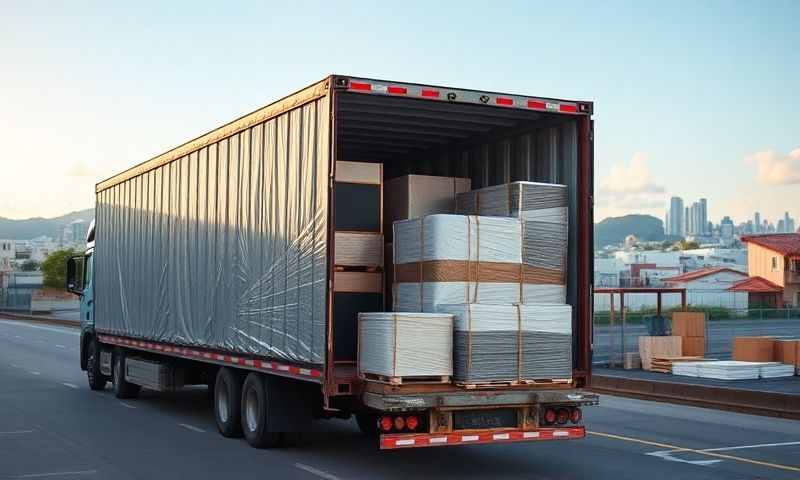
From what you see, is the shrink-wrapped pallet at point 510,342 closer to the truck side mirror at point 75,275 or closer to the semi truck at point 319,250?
the semi truck at point 319,250

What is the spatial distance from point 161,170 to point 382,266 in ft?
20.3

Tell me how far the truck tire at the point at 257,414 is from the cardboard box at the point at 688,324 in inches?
587

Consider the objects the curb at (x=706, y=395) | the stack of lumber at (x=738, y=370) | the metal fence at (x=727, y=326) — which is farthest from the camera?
the metal fence at (x=727, y=326)

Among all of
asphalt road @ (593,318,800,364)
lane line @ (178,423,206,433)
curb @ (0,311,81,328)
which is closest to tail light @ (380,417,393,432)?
lane line @ (178,423,206,433)

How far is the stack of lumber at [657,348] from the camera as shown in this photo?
78.9 ft

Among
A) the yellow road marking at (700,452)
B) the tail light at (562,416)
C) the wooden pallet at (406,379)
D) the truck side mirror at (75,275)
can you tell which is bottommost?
the yellow road marking at (700,452)

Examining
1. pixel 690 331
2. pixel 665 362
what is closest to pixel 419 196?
pixel 665 362

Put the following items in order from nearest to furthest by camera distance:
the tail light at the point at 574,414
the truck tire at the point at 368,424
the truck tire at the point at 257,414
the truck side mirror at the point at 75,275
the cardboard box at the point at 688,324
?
the tail light at the point at 574,414 → the truck tire at the point at 257,414 → the truck tire at the point at 368,424 → the truck side mirror at the point at 75,275 → the cardboard box at the point at 688,324

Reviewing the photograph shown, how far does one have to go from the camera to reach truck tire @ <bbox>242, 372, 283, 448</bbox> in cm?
1190

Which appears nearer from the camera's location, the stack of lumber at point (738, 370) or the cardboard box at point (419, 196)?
the cardboard box at point (419, 196)

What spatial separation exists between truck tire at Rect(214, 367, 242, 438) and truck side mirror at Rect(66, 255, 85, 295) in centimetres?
956

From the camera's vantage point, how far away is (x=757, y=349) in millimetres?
23312

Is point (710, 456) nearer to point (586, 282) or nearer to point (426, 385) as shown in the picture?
point (586, 282)

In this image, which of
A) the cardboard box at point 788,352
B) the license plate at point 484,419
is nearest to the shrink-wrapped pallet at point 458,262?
the license plate at point 484,419
